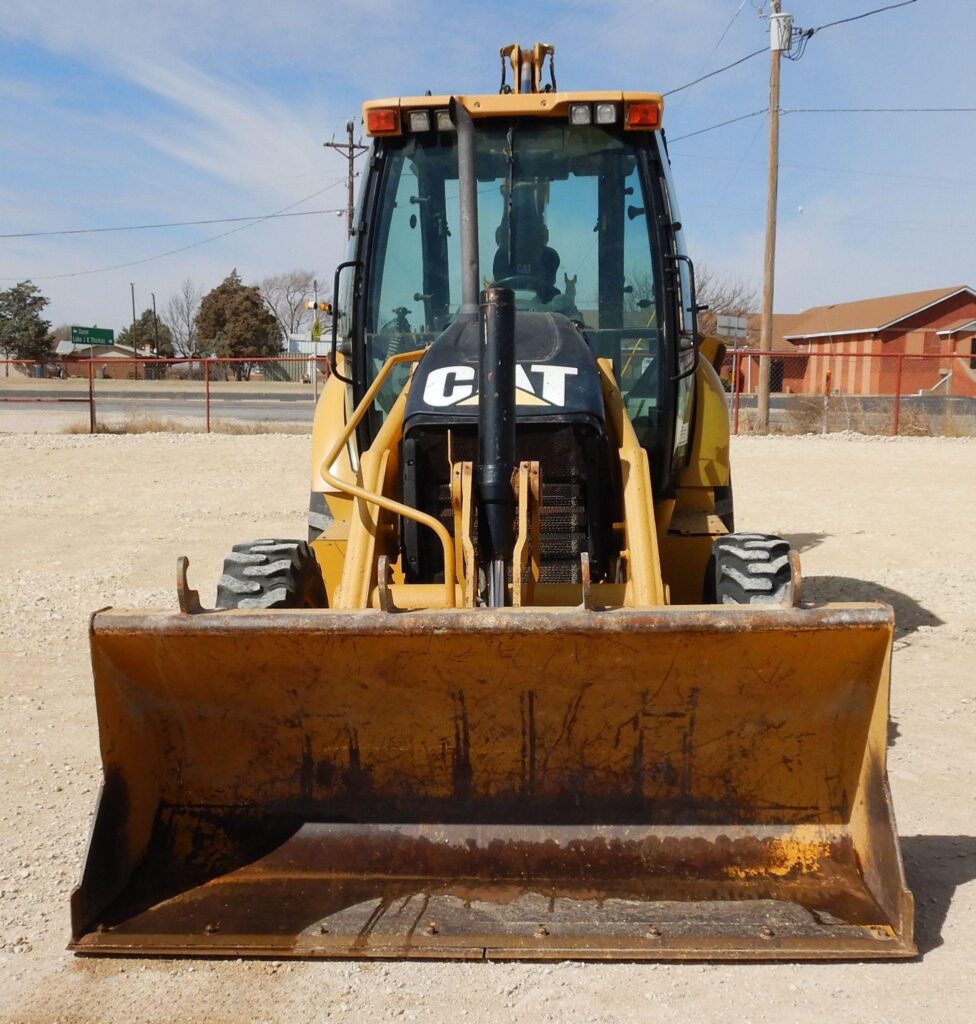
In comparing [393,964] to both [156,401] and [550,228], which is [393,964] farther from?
[156,401]

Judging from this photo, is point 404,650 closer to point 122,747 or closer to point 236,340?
point 122,747

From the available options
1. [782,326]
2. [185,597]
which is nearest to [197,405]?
[185,597]

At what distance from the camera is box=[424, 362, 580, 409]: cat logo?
4004 millimetres

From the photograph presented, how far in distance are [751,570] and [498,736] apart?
4.69 ft

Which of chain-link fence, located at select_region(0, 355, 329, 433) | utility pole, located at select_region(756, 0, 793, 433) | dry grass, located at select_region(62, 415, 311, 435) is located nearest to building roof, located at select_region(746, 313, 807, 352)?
chain-link fence, located at select_region(0, 355, 329, 433)

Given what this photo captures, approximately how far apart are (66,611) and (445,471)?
4.08 m

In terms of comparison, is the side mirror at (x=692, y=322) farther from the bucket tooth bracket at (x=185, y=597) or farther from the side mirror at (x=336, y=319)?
the bucket tooth bracket at (x=185, y=597)

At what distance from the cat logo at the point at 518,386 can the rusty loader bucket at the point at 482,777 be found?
100 centimetres

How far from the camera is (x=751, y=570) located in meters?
4.43

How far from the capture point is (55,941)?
10.5 ft

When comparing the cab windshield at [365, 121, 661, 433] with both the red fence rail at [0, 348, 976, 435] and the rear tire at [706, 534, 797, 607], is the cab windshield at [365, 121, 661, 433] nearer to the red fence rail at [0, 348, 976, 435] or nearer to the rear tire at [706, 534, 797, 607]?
the rear tire at [706, 534, 797, 607]

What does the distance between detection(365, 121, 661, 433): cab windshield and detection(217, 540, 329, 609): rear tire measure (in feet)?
2.87

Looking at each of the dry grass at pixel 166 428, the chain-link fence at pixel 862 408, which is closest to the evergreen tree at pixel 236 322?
the chain-link fence at pixel 862 408

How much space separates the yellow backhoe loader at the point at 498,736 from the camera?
10.3ft
